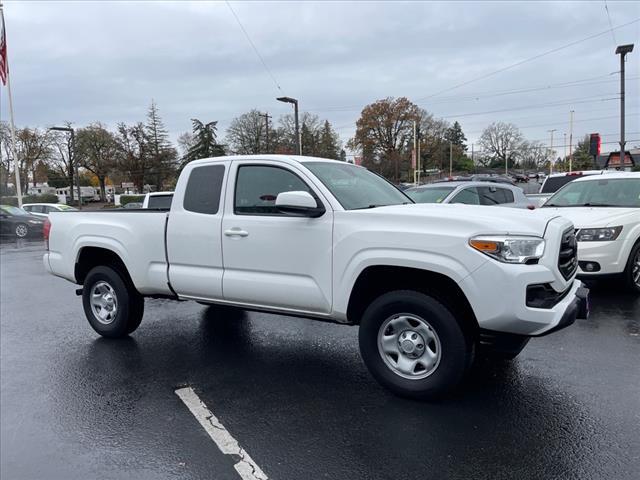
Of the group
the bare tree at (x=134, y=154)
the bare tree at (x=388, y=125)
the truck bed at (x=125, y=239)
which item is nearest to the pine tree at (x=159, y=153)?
A: the bare tree at (x=134, y=154)

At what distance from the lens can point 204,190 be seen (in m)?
5.02

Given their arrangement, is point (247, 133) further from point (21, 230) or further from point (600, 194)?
point (600, 194)

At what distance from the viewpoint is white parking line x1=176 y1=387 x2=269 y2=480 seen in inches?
118

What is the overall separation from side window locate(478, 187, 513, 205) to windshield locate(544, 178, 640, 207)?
6.84ft

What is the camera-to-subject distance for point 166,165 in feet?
185

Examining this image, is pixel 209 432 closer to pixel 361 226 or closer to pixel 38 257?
pixel 361 226

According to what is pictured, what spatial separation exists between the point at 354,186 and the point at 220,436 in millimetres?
2483

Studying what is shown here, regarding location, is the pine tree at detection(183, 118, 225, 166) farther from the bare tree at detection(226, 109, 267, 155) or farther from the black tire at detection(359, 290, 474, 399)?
the black tire at detection(359, 290, 474, 399)

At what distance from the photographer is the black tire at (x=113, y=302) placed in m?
5.61

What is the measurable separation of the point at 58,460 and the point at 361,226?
2.65 m

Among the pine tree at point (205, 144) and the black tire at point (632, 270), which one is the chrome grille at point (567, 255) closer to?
the black tire at point (632, 270)

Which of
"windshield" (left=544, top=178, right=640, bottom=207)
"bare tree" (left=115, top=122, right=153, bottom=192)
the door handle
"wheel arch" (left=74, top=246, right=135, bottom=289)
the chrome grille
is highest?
"bare tree" (left=115, top=122, right=153, bottom=192)

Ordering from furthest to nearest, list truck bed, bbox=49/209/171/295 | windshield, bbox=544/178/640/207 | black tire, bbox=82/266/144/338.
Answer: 1. windshield, bbox=544/178/640/207
2. black tire, bbox=82/266/144/338
3. truck bed, bbox=49/209/171/295

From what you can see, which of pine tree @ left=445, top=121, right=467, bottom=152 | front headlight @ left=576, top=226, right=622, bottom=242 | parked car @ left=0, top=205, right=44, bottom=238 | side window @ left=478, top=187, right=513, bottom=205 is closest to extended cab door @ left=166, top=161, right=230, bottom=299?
front headlight @ left=576, top=226, right=622, bottom=242
